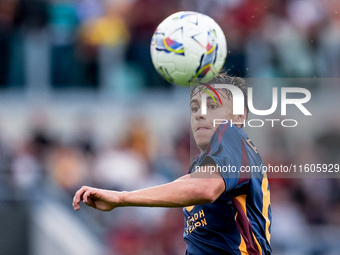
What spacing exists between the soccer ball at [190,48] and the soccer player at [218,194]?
6.5 inches

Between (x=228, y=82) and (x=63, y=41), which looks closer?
(x=228, y=82)

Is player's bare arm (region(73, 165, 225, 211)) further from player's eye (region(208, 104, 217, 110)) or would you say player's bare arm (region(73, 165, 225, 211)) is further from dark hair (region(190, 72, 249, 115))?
dark hair (region(190, 72, 249, 115))

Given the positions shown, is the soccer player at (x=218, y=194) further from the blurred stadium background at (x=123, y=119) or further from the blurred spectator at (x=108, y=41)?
the blurred spectator at (x=108, y=41)

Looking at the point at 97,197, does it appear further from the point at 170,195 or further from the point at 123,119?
the point at 123,119

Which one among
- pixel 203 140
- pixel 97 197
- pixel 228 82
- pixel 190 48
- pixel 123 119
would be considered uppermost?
pixel 123 119

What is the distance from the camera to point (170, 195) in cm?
378

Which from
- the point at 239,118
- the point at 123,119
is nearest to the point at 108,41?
the point at 123,119

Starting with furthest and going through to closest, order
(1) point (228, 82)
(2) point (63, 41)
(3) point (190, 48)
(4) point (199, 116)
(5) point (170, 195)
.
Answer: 1. (2) point (63, 41)
2. (3) point (190, 48)
3. (1) point (228, 82)
4. (4) point (199, 116)
5. (5) point (170, 195)

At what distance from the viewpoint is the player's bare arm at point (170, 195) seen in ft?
12.3

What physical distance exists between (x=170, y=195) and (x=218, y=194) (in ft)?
0.90

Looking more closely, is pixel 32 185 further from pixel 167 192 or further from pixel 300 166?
pixel 167 192

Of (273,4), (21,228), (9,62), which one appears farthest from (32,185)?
(273,4)

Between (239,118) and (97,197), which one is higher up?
(239,118)

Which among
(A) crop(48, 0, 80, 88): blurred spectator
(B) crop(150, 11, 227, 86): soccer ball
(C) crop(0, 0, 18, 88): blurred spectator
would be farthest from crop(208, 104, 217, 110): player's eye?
(C) crop(0, 0, 18, 88): blurred spectator
